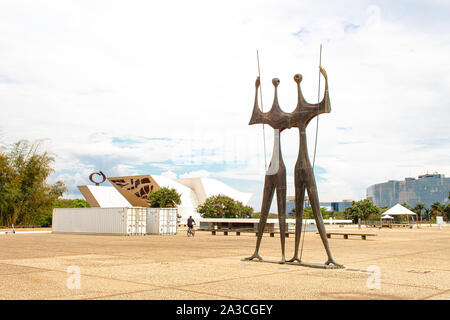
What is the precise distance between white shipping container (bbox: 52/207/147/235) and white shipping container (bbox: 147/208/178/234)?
0.71 metres

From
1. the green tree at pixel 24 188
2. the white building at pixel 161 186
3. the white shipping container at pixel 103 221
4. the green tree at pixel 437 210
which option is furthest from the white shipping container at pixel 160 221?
the green tree at pixel 437 210

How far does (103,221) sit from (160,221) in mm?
3569

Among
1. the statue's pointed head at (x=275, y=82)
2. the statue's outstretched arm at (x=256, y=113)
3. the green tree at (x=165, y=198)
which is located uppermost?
the statue's pointed head at (x=275, y=82)

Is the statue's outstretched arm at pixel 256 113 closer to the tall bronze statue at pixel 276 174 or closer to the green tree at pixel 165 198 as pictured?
the tall bronze statue at pixel 276 174

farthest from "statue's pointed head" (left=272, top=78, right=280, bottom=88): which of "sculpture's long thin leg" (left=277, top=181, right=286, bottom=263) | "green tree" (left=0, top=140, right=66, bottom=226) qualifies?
"green tree" (left=0, top=140, right=66, bottom=226)

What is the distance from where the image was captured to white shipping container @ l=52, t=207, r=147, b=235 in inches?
1027

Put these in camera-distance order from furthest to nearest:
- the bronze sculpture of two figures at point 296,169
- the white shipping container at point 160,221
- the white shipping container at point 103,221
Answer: the white shipping container at point 160,221, the white shipping container at point 103,221, the bronze sculpture of two figures at point 296,169

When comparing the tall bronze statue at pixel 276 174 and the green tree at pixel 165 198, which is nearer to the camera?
the tall bronze statue at pixel 276 174

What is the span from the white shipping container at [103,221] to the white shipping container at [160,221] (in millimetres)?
706

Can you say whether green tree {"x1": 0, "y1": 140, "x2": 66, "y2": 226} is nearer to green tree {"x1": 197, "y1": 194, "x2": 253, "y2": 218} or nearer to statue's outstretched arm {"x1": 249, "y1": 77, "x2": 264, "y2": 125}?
green tree {"x1": 197, "y1": 194, "x2": 253, "y2": 218}

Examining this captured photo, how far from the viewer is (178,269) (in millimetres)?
8297

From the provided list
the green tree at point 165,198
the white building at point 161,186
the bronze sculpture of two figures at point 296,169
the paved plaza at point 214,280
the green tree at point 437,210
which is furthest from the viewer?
the green tree at point 437,210

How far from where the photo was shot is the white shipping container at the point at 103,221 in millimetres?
26094
